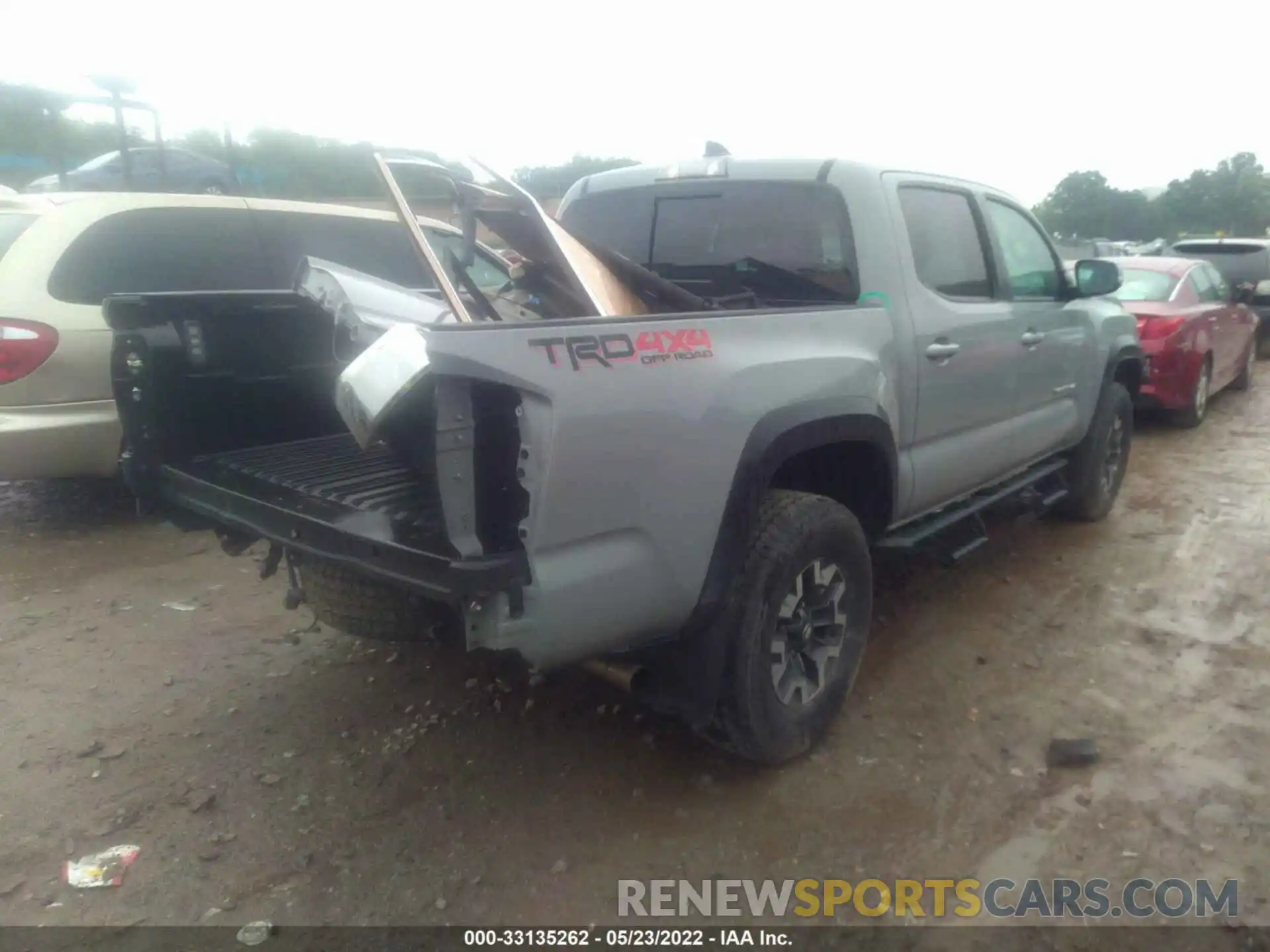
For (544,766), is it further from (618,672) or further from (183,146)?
(183,146)

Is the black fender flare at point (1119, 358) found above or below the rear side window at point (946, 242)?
below

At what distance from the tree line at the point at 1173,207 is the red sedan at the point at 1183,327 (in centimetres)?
3447

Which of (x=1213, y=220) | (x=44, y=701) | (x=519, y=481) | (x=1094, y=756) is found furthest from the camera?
(x=1213, y=220)

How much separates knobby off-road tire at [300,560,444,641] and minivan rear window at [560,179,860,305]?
1571 millimetres

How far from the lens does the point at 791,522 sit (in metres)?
2.96

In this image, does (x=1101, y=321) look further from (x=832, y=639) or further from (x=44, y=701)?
(x=44, y=701)

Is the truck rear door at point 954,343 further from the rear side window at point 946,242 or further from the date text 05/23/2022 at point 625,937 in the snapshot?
the date text 05/23/2022 at point 625,937

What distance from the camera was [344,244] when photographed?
6.31 metres

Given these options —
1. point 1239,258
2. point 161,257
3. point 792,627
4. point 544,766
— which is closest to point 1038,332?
point 792,627

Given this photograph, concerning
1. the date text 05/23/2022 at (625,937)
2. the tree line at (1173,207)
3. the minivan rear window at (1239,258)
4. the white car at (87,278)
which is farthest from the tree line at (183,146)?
the tree line at (1173,207)

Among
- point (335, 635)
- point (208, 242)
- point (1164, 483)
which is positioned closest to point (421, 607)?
point (335, 635)

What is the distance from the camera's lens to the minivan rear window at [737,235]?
351cm

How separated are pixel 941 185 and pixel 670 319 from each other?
2.06 metres

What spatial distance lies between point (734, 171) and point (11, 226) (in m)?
4.21
